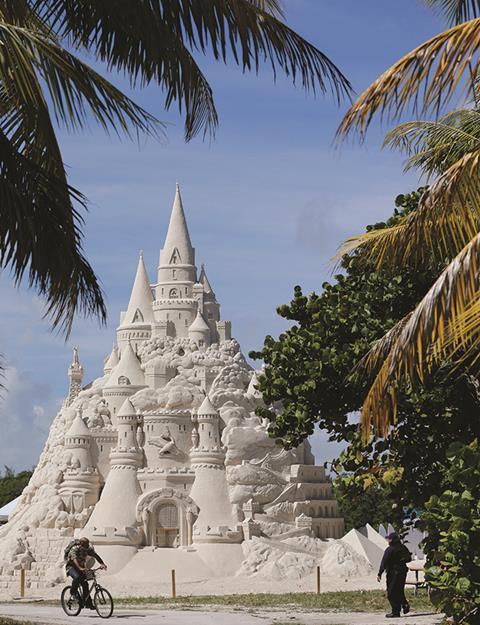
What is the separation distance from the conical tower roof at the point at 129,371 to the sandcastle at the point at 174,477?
0.09 m

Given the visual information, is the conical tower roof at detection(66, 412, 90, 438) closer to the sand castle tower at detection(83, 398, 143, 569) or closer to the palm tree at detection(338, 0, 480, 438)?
the sand castle tower at detection(83, 398, 143, 569)

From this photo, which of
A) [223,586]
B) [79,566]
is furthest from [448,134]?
[223,586]

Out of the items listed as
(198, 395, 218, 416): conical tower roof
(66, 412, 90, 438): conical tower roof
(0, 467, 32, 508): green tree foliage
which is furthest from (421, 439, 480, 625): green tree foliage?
(0, 467, 32, 508): green tree foliage

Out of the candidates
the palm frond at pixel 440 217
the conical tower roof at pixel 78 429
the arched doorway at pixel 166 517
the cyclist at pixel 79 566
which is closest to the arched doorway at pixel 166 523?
the arched doorway at pixel 166 517

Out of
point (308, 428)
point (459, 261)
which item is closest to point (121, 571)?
point (308, 428)

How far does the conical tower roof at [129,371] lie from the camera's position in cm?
7125

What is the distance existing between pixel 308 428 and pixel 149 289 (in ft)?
189

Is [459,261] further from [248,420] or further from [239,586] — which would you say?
[248,420]

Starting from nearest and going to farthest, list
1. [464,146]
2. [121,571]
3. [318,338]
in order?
[464,146]
[318,338]
[121,571]

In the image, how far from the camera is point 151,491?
6488cm

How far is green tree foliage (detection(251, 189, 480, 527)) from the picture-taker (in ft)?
65.3

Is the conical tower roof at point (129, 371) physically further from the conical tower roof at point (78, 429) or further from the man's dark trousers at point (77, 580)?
the man's dark trousers at point (77, 580)

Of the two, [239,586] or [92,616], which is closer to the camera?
[92,616]

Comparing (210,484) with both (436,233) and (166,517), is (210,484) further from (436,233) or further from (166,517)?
(436,233)
